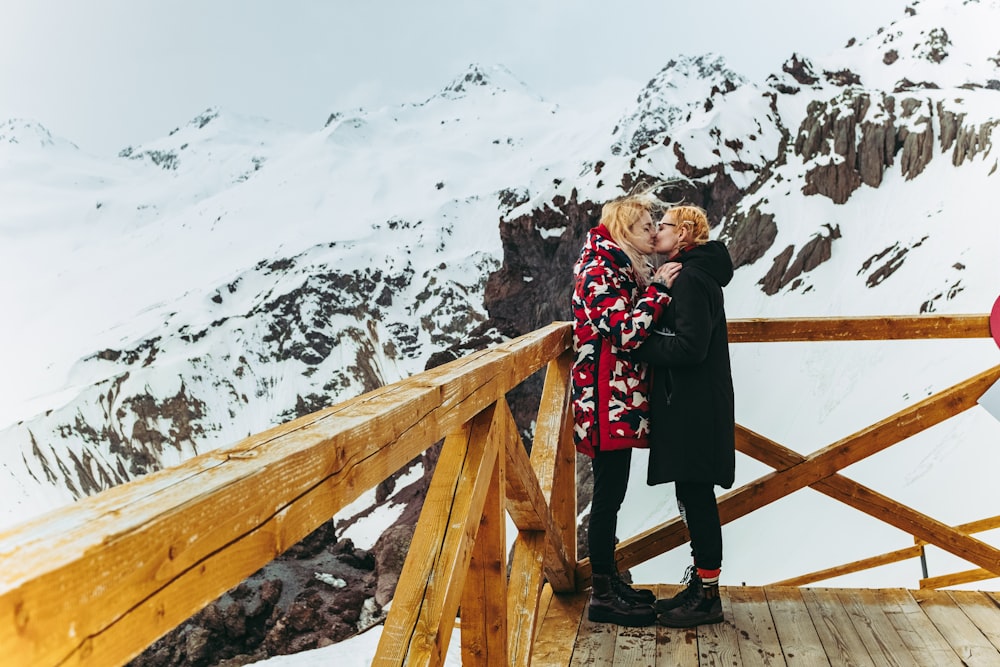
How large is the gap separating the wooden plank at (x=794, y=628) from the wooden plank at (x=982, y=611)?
2.24ft

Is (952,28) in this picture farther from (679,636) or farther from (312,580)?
(679,636)

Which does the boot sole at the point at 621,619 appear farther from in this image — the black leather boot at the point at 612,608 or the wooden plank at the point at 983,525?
the wooden plank at the point at 983,525

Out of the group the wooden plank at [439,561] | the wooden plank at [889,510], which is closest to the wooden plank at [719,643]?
the wooden plank at [889,510]

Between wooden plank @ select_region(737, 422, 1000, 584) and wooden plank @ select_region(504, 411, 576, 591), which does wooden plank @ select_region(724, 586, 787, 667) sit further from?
wooden plank @ select_region(504, 411, 576, 591)

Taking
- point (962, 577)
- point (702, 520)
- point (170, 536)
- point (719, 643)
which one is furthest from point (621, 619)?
point (170, 536)

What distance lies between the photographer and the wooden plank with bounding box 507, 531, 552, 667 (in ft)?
8.59

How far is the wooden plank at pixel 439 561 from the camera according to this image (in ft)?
4.60

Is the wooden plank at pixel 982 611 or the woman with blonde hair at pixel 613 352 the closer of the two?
the woman with blonde hair at pixel 613 352

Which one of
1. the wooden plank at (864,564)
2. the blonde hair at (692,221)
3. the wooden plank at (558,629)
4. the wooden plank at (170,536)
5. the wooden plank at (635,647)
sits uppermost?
the blonde hair at (692,221)

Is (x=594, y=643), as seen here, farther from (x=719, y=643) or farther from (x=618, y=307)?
(x=618, y=307)

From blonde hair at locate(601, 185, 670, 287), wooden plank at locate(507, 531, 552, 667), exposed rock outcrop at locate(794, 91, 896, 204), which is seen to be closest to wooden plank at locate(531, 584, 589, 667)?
wooden plank at locate(507, 531, 552, 667)

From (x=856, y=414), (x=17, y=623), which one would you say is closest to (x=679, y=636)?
(x=17, y=623)

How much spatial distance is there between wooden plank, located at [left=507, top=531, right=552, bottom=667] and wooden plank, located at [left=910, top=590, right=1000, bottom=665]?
1720 millimetres

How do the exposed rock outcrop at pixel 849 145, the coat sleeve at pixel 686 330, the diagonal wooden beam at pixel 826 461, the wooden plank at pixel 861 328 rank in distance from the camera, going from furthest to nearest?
the exposed rock outcrop at pixel 849 145
the wooden plank at pixel 861 328
the diagonal wooden beam at pixel 826 461
the coat sleeve at pixel 686 330
